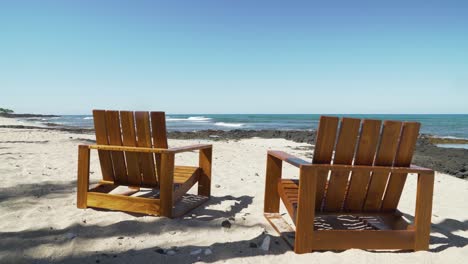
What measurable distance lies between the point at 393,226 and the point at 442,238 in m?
0.60

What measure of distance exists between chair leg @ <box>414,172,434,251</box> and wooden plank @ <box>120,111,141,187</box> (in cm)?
270

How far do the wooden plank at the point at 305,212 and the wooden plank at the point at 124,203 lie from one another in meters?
1.51

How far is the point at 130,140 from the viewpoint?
11.6 ft

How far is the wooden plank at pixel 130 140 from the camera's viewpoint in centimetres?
349

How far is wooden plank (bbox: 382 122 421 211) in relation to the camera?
2.71m

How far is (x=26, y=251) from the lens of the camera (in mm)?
2523

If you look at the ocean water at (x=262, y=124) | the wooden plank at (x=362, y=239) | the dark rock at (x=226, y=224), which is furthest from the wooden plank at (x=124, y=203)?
the ocean water at (x=262, y=124)

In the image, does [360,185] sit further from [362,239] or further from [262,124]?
[262,124]

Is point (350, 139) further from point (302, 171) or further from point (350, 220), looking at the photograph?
point (350, 220)

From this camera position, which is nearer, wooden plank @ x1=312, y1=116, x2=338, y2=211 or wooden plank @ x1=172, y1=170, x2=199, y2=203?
wooden plank @ x1=312, y1=116, x2=338, y2=211

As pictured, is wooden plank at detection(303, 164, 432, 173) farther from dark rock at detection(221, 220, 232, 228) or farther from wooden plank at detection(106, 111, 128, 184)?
wooden plank at detection(106, 111, 128, 184)

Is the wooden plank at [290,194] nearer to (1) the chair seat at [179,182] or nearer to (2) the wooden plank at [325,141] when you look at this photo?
(2) the wooden plank at [325,141]

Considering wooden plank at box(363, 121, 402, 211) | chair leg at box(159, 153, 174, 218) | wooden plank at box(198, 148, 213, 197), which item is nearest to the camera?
wooden plank at box(363, 121, 402, 211)

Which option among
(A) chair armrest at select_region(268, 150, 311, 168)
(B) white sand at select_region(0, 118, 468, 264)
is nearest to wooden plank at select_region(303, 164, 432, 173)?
(A) chair armrest at select_region(268, 150, 311, 168)
